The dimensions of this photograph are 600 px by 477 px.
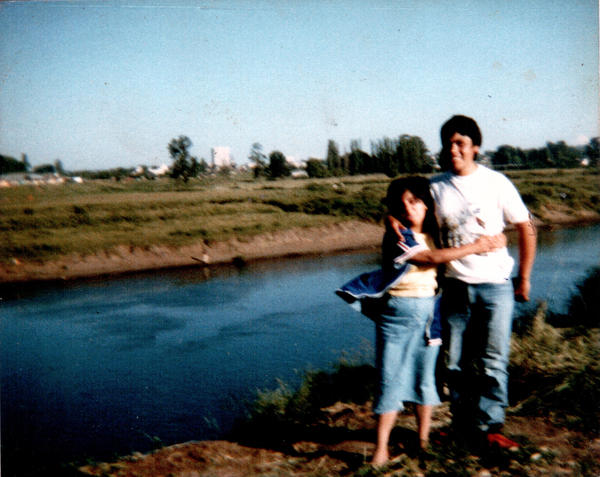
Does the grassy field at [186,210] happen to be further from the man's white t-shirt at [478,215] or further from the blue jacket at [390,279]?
the man's white t-shirt at [478,215]

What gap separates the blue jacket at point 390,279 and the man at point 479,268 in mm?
97

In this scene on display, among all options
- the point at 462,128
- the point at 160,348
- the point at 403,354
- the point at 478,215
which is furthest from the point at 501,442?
the point at 160,348

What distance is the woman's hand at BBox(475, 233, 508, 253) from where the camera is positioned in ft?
8.73

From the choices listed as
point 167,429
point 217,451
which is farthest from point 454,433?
point 167,429

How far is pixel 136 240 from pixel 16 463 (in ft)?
42.1

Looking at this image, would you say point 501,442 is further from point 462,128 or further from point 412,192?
point 462,128

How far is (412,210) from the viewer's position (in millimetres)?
2684

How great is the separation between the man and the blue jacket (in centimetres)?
10

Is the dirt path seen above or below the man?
below

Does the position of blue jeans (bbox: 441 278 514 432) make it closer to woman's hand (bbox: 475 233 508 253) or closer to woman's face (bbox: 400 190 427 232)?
woman's hand (bbox: 475 233 508 253)

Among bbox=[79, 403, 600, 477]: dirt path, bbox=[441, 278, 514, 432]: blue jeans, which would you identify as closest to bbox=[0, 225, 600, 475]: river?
bbox=[79, 403, 600, 477]: dirt path

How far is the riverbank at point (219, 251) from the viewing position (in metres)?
14.1

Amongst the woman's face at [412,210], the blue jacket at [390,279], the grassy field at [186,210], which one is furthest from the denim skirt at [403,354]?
the grassy field at [186,210]

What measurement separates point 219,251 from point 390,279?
1359cm
